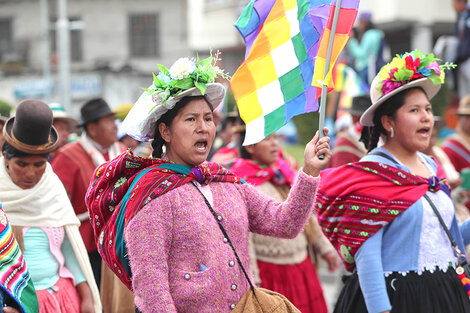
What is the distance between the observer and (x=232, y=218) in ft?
13.1

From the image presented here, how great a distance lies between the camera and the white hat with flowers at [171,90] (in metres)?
4.02

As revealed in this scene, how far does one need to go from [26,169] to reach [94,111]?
2429mm

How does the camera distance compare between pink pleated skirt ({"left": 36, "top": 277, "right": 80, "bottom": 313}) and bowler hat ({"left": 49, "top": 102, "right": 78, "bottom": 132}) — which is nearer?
pink pleated skirt ({"left": 36, "top": 277, "right": 80, "bottom": 313})

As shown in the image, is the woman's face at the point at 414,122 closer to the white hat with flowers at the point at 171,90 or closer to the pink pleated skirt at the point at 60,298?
the white hat with flowers at the point at 171,90

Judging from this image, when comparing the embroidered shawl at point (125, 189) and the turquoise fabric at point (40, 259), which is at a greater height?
the embroidered shawl at point (125, 189)

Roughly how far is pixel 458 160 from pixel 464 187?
55 cm

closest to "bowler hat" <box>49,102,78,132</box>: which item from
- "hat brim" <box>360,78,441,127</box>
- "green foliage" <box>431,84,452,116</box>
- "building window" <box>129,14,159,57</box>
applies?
"hat brim" <box>360,78,441,127</box>

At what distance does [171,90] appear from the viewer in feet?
13.3

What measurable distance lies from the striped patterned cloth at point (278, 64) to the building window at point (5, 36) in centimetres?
4333

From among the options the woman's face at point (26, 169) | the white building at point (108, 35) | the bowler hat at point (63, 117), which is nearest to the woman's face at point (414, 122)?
the woman's face at point (26, 169)

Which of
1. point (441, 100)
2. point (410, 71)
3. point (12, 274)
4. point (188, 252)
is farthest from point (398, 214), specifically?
point (441, 100)

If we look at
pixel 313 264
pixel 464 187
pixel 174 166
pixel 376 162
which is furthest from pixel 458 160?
pixel 174 166

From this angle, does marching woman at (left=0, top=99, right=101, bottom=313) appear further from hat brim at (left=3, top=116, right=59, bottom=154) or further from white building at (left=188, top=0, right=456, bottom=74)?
white building at (left=188, top=0, right=456, bottom=74)

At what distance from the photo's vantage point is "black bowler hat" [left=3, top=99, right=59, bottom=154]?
200 inches
